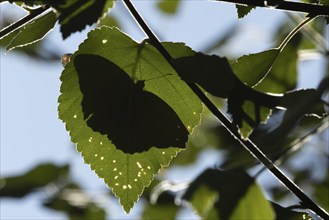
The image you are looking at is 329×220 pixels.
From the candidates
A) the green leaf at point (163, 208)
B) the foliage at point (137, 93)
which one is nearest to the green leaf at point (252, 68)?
the foliage at point (137, 93)

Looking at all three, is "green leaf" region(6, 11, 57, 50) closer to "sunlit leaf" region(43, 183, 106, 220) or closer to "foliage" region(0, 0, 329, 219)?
"foliage" region(0, 0, 329, 219)

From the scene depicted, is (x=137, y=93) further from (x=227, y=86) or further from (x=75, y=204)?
(x=75, y=204)

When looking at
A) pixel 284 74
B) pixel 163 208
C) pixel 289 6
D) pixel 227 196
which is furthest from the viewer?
pixel 163 208

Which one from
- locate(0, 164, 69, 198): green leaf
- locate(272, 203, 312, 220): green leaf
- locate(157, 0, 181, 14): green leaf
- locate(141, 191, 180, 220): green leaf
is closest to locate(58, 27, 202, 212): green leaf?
locate(272, 203, 312, 220): green leaf

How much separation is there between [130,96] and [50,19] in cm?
10

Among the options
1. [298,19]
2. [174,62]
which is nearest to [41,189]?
[298,19]

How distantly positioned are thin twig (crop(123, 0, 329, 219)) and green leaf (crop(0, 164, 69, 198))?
111 centimetres

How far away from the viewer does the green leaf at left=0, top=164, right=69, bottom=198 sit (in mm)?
1711

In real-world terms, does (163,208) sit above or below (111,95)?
below

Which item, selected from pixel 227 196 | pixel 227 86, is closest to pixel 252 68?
pixel 227 86

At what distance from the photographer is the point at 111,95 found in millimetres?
708

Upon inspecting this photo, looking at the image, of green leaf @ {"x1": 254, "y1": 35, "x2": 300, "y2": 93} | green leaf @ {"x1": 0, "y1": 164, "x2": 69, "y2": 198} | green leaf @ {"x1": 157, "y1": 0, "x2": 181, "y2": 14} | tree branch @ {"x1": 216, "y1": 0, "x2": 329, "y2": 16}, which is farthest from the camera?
green leaf @ {"x1": 157, "y1": 0, "x2": 181, "y2": 14}

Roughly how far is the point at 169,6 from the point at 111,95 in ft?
4.21

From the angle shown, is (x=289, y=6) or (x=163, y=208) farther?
(x=163, y=208)
